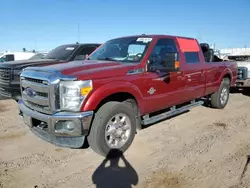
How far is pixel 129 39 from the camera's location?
507cm

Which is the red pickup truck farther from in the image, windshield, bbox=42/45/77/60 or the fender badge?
windshield, bbox=42/45/77/60

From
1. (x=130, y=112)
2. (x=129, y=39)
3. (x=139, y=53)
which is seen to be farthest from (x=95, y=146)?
(x=129, y=39)

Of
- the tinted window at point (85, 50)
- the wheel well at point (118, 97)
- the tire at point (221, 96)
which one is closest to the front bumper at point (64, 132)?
the wheel well at point (118, 97)

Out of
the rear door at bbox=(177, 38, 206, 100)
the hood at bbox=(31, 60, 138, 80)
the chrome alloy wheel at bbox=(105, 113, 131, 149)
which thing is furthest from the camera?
the rear door at bbox=(177, 38, 206, 100)

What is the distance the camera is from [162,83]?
15.3 feet

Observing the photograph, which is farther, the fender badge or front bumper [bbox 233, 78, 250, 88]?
front bumper [bbox 233, 78, 250, 88]

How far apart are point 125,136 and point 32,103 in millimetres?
1656

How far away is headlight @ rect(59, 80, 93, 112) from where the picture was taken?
3.39 meters

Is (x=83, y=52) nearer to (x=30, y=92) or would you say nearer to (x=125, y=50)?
(x=125, y=50)

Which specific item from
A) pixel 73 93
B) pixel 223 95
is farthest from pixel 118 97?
pixel 223 95

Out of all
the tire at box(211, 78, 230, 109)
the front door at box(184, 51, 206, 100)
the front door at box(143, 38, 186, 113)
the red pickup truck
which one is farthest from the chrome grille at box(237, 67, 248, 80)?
the front door at box(143, 38, 186, 113)

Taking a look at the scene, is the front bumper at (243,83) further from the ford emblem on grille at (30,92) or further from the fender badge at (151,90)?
the ford emblem on grille at (30,92)

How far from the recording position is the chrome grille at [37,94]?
11.7 ft

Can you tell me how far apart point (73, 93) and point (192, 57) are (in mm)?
3427
